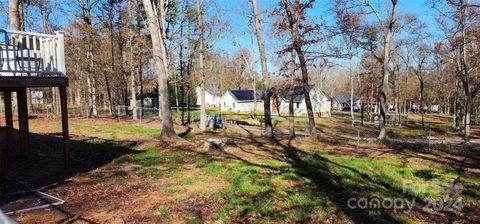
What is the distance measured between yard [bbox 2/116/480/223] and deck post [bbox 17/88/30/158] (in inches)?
21.9

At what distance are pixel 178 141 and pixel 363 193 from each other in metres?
7.67

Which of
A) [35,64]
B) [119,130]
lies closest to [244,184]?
[35,64]

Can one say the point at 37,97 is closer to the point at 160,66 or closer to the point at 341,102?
the point at 160,66

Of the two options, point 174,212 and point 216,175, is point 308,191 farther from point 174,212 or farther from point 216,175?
point 174,212

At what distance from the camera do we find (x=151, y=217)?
5.07 meters

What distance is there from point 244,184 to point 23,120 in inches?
245

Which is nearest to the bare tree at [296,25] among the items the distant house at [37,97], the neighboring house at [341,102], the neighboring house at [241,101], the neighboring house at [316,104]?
the distant house at [37,97]

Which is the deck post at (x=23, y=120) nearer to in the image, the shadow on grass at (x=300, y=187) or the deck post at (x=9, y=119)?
the deck post at (x=9, y=119)

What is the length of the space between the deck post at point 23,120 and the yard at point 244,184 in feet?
1.83

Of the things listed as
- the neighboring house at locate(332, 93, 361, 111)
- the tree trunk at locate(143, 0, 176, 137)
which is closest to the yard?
the tree trunk at locate(143, 0, 176, 137)

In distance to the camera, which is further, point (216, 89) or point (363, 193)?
point (216, 89)

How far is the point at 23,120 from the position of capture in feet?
27.1

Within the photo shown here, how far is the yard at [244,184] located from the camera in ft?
17.9

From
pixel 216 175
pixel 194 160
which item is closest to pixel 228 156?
pixel 194 160
